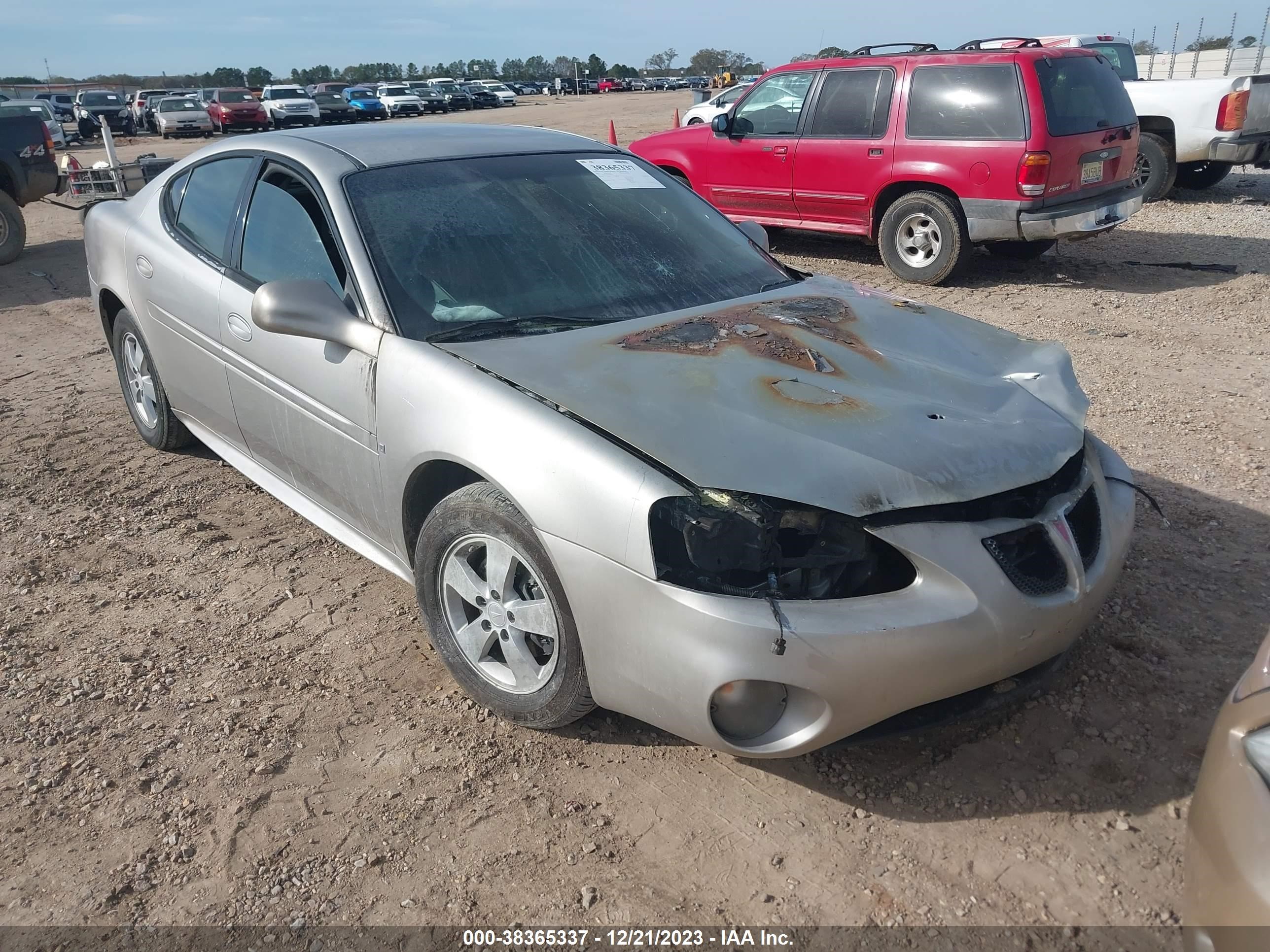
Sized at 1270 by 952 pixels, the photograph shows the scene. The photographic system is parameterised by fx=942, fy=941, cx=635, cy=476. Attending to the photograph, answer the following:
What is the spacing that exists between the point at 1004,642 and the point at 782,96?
7.86 meters

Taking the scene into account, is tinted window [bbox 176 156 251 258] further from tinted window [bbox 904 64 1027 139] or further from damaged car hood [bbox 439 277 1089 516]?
A: tinted window [bbox 904 64 1027 139]

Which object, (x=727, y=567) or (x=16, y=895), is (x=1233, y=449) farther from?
(x=16, y=895)

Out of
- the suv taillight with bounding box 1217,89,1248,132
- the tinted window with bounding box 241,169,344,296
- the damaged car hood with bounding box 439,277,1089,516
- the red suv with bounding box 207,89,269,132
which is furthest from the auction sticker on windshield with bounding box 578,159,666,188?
the red suv with bounding box 207,89,269,132

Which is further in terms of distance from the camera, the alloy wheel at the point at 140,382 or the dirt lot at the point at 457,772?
the alloy wheel at the point at 140,382

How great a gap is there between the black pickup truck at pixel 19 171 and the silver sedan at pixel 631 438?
25.6ft

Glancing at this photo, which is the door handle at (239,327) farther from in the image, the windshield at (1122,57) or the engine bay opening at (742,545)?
the windshield at (1122,57)

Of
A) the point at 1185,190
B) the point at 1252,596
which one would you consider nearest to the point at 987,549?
the point at 1252,596

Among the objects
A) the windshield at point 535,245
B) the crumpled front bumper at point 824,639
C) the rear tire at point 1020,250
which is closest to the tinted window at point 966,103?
the rear tire at point 1020,250

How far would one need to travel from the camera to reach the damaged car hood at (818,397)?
2.25 meters

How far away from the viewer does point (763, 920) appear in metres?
2.13

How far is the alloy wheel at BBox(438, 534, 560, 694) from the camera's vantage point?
2553 millimetres

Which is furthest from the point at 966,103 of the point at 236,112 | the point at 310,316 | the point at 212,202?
the point at 236,112

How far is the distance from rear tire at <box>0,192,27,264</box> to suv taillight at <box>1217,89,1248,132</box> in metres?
13.1

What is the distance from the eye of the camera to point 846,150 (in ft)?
27.5
